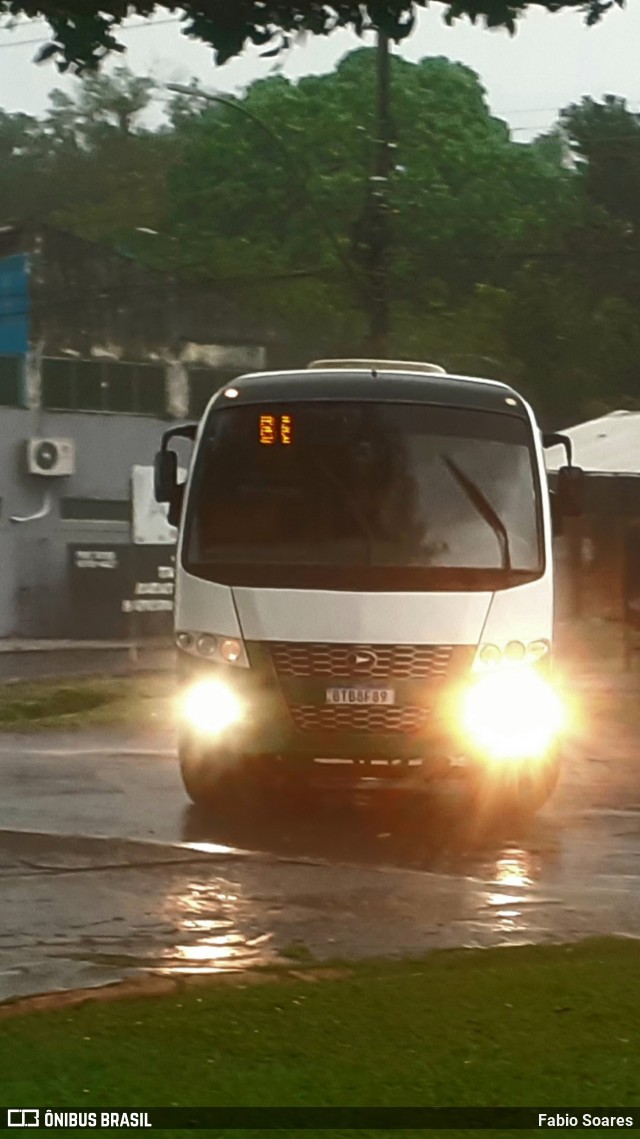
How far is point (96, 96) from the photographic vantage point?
3292 inches

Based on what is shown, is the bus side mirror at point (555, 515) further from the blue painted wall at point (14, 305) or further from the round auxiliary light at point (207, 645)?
the blue painted wall at point (14, 305)

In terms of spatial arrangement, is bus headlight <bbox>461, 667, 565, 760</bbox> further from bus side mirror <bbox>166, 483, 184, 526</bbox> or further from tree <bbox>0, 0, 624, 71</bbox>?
tree <bbox>0, 0, 624, 71</bbox>

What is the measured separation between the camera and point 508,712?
43.5 ft

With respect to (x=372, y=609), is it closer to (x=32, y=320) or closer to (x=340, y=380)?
(x=340, y=380)

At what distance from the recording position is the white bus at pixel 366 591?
42.9 feet

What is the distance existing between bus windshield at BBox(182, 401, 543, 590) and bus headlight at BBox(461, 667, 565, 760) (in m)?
0.59

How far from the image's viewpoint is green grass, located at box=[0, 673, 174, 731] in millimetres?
21953

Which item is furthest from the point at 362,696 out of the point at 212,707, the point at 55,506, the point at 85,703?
the point at 55,506

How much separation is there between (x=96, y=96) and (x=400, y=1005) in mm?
78908

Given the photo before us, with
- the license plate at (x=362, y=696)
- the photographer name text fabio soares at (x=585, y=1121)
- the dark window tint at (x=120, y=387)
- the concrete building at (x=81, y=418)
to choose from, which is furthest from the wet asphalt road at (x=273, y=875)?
the dark window tint at (x=120, y=387)

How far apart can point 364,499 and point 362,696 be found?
1.32 meters

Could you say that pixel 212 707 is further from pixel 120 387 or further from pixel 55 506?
pixel 120 387

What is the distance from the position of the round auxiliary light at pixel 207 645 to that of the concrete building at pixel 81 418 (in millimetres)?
33005

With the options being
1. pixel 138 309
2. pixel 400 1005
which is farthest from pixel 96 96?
pixel 400 1005
